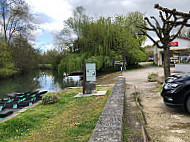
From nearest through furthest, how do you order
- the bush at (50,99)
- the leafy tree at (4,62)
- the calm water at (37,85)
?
the bush at (50,99) → the calm water at (37,85) → the leafy tree at (4,62)

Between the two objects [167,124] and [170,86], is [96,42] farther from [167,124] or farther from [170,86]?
[167,124]

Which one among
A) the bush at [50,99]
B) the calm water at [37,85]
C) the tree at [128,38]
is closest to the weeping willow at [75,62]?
the calm water at [37,85]

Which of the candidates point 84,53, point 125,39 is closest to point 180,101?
point 84,53

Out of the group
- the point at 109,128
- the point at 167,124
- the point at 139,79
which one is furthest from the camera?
the point at 139,79

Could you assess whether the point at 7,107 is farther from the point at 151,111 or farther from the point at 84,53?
the point at 84,53

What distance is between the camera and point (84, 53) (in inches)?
1065

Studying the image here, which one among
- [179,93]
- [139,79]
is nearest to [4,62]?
[139,79]

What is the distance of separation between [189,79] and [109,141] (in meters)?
3.44

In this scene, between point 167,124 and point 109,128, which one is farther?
point 167,124

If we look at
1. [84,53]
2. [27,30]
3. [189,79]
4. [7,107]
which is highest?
[27,30]

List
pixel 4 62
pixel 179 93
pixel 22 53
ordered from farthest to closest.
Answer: pixel 22 53
pixel 4 62
pixel 179 93

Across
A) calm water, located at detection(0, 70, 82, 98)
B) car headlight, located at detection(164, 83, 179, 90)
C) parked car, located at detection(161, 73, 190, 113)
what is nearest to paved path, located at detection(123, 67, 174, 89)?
car headlight, located at detection(164, 83, 179, 90)

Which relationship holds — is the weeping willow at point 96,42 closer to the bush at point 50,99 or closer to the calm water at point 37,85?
the calm water at point 37,85

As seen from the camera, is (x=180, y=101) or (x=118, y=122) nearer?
(x=118, y=122)
